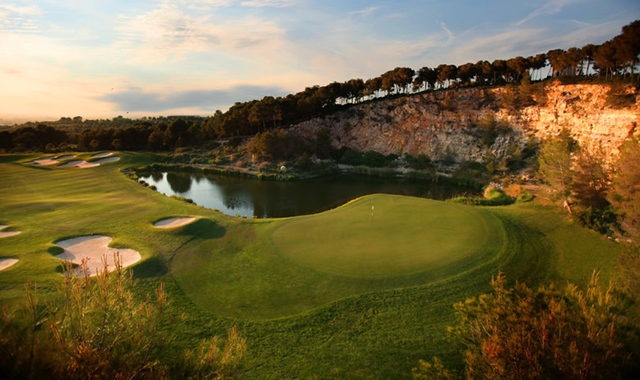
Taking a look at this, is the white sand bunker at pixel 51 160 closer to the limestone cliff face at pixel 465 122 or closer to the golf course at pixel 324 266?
the golf course at pixel 324 266

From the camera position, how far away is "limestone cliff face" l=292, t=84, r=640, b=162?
116 ft

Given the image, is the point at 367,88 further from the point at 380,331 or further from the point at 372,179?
the point at 380,331

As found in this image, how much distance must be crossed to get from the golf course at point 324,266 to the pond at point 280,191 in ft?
27.6

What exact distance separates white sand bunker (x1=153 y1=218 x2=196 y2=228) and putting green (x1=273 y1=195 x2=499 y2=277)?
17.7 ft

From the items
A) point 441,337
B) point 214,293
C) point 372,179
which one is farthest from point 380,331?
point 372,179

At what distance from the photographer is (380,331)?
10.1 meters

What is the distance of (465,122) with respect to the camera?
47.7m

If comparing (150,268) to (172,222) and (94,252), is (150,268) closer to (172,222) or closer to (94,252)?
(94,252)

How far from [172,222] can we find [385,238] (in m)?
11.8

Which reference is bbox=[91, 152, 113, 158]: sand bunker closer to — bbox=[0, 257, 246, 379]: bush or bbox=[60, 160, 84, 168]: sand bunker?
bbox=[60, 160, 84, 168]: sand bunker

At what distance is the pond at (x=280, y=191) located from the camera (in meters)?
30.6

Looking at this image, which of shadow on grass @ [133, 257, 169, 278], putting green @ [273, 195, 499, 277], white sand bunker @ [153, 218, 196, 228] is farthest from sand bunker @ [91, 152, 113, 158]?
shadow on grass @ [133, 257, 169, 278]

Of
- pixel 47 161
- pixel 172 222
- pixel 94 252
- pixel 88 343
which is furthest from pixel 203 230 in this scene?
pixel 47 161

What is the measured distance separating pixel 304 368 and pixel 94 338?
5754 millimetres
